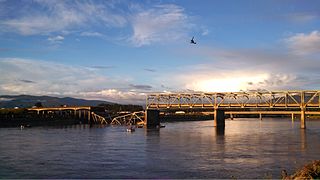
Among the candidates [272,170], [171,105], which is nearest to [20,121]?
[171,105]

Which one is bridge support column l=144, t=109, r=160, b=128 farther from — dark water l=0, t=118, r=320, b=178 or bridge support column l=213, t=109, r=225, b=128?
dark water l=0, t=118, r=320, b=178

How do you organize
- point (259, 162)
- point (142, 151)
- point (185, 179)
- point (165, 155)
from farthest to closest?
1. point (142, 151)
2. point (165, 155)
3. point (259, 162)
4. point (185, 179)

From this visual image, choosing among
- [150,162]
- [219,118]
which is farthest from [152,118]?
[150,162]

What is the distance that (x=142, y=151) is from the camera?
67.8 metres

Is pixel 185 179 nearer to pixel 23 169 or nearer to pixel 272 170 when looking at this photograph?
pixel 272 170

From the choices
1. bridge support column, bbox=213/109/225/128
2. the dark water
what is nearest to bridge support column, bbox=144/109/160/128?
bridge support column, bbox=213/109/225/128

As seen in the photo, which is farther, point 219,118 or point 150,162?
point 219,118

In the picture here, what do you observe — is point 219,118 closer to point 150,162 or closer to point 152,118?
point 152,118

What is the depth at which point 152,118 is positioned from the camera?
171 metres

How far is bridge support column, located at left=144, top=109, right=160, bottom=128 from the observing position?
168500mm

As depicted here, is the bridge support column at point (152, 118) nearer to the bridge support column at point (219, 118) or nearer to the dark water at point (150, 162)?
the bridge support column at point (219, 118)

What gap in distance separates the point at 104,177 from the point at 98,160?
13939 millimetres

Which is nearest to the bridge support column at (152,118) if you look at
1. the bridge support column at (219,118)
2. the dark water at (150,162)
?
the bridge support column at (219,118)

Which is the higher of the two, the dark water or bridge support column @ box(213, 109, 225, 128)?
bridge support column @ box(213, 109, 225, 128)
